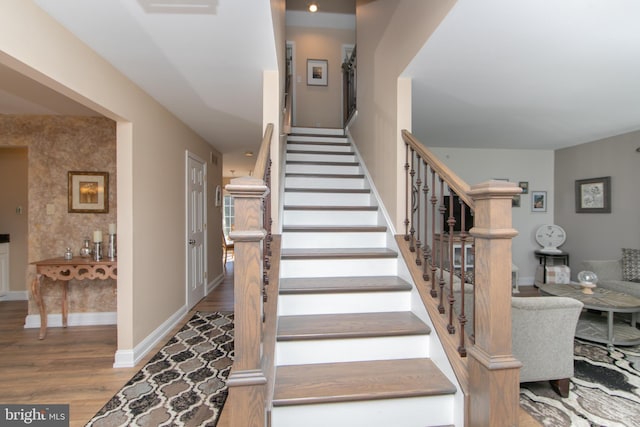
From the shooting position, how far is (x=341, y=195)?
339cm

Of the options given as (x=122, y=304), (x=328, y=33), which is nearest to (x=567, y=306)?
(x=122, y=304)

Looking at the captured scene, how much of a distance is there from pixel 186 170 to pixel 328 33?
401 centimetres

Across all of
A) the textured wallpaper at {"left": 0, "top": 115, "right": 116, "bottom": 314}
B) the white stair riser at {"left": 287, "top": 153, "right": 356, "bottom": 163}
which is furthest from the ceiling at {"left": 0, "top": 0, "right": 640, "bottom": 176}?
the white stair riser at {"left": 287, "top": 153, "right": 356, "bottom": 163}

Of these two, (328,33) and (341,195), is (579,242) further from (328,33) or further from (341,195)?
(328,33)

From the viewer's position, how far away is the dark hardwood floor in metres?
2.20

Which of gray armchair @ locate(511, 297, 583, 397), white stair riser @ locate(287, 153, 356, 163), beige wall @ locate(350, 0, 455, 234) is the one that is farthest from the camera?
white stair riser @ locate(287, 153, 356, 163)

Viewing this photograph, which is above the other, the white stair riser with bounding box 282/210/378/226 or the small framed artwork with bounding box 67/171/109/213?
the small framed artwork with bounding box 67/171/109/213

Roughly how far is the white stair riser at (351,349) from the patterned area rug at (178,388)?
673mm

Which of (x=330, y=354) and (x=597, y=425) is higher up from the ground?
(x=330, y=354)

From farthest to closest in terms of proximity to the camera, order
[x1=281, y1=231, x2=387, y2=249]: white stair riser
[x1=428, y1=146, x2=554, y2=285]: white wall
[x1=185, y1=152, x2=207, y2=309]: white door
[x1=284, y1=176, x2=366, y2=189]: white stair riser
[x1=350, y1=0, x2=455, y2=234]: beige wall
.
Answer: [x1=428, y1=146, x2=554, y2=285]: white wall
[x1=185, y1=152, x2=207, y2=309]: white door
[x1=284, y1=176, x2=366, y2=189]: white stair riser
[x1=281, y1=231, x2=387, y2=249]: white stair riser
[x1=350, y1=0, x2=455, y2=234]: beige wall

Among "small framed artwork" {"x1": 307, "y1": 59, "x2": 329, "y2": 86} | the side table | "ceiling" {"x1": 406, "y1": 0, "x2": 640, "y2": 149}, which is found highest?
"small framed artwork" {"x1": 307, "y1": 59, "x2": 329, "y2": 86}

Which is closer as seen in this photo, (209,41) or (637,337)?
(209,41)

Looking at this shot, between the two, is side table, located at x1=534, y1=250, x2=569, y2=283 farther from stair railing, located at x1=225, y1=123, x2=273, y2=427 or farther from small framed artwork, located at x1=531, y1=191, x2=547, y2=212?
stair railing, located at x1=225, y1=123, x2=273, y2=427

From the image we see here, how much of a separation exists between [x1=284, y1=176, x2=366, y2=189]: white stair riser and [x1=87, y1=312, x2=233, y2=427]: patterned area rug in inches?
67.9
